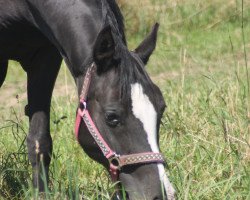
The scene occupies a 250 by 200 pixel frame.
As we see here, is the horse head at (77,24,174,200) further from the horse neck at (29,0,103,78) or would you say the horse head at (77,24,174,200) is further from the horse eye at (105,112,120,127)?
the horse neck at (29,0,103,78)

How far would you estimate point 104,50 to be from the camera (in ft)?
10.8

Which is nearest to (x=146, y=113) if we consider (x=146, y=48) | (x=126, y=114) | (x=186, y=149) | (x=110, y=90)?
(x=126, y=114)

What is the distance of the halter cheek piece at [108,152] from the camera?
3.16 m

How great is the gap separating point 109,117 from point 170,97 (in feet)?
8.05

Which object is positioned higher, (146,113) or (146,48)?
(146,48)

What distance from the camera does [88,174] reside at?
4.41 meters

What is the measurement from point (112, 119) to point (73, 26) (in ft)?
1.82

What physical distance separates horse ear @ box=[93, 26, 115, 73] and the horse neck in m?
0.11

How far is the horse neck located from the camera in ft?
11.4

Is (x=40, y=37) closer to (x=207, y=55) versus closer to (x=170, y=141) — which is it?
(x=170, y=141)

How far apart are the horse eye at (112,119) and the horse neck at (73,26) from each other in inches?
11.6

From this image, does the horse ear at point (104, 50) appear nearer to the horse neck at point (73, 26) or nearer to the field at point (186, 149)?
the horse neck at point (73, 26)

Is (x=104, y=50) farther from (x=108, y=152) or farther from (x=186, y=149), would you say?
(x=186, y=149)

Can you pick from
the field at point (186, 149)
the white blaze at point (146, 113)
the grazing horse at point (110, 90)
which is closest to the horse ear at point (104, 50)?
the grazing horse at point (110, 90)
